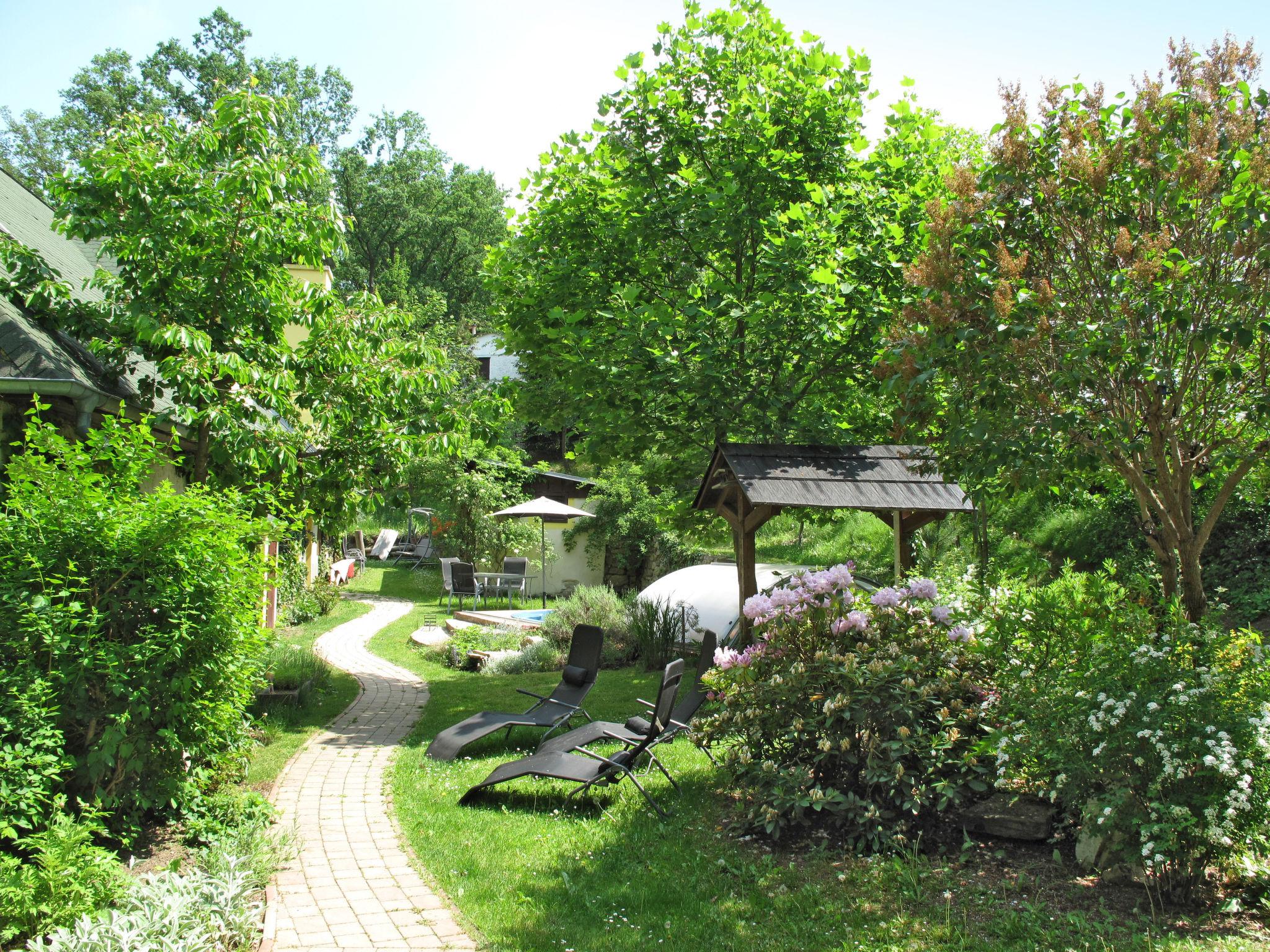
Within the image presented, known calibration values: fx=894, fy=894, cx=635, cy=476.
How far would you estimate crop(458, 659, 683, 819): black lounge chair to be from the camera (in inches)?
246

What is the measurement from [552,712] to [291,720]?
2.78 m

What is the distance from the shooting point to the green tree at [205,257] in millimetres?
7137

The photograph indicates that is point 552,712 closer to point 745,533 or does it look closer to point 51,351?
point 745,533

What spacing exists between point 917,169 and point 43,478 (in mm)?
9850

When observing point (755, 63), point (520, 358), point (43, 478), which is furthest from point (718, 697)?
point (755, 63)

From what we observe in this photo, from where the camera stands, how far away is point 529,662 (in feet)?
41.4

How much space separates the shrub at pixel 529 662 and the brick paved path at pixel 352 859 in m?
2.68

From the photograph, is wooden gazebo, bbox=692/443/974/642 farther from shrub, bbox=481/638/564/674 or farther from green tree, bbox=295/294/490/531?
shrub, bbox=481/638/564/674

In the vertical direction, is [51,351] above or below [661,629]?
above

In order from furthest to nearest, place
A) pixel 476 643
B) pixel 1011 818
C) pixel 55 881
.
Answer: pixel 476 643, pixel 1011 818, pixel 55 881

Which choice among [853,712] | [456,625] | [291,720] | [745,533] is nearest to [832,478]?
[745,533]

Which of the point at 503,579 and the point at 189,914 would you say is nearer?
the point at 189,914

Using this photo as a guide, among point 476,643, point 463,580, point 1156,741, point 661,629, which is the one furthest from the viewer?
point 463,580

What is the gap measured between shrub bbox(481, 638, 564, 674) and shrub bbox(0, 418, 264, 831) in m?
7.22
